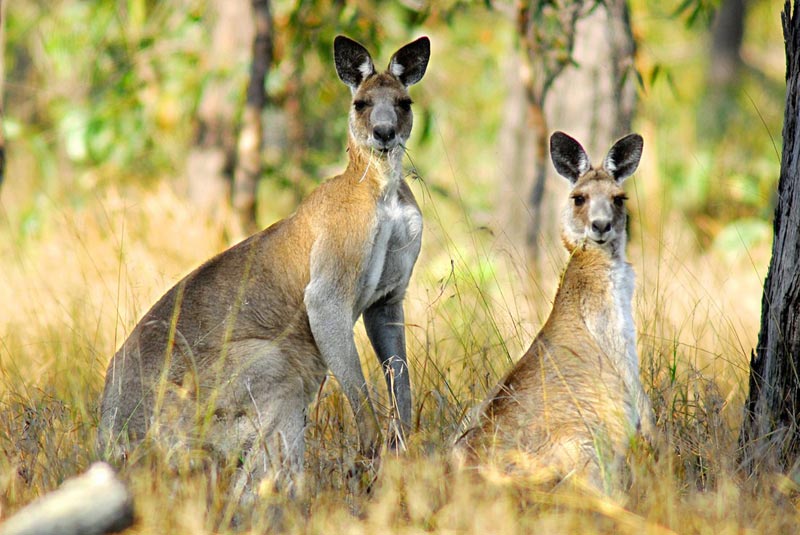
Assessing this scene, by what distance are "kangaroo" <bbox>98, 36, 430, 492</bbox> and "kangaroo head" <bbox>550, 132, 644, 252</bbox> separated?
0.74 meters

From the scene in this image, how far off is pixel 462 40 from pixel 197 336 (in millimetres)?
9938

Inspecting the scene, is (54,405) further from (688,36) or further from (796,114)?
(688,36)

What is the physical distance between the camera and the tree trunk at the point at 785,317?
387cm

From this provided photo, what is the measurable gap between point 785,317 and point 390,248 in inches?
65.8

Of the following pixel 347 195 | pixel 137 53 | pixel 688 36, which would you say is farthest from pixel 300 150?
pixel 688 36

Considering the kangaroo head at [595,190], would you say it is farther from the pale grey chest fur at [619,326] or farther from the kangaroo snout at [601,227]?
the pale grey chest fur at [619,326]

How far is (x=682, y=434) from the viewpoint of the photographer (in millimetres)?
4066

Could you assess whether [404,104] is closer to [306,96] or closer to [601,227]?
[601,227]

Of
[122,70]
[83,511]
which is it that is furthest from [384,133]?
[122,70]

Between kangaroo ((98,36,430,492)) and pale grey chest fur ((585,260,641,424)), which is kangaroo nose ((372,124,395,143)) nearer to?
kangaroo ((98,36,430,492))

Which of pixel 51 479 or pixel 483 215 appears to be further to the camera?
pixel 483 215

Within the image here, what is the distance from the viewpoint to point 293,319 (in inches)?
179

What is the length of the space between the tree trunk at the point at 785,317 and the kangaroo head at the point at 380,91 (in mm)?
1602

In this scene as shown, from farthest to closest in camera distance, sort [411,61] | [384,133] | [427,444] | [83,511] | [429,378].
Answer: [411,61] < [429,378] < [384,133] < [427,444] < [83,511]
